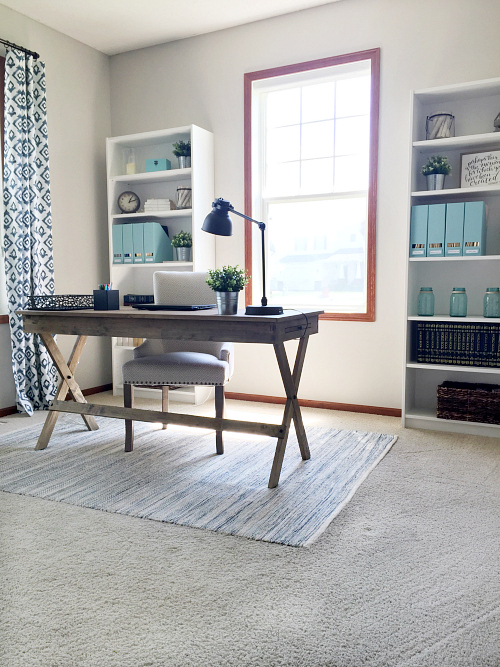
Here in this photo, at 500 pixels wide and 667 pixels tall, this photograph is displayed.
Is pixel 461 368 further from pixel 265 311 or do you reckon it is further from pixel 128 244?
pixel 128 244

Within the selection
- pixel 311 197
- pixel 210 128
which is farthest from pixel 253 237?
pixel 210 128

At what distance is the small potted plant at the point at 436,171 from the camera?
3.43 m

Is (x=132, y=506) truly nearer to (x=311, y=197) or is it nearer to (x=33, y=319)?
(x=33, y=319)

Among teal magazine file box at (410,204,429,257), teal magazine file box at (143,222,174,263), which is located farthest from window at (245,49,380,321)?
teal magazine file box at (143,222,174,263)

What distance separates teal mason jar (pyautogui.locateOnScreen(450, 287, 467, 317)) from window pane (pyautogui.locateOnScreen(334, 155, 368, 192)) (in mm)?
1051

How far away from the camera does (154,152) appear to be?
4645 mm

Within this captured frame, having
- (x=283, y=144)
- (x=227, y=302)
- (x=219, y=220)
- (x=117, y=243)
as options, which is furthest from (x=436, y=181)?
(x=117, y=243)

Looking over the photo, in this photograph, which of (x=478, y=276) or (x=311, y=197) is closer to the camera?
(x=478, y=276)

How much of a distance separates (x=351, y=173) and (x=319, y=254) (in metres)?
0.63

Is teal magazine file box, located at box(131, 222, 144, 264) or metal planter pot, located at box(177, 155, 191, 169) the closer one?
metal planter pot, located at box(177, 155, 191, 169)

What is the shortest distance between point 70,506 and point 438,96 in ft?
10.3

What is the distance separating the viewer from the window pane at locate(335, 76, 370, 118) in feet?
→ 12.9

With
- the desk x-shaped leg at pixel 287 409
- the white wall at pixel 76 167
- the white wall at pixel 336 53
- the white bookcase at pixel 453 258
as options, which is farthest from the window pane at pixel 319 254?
the white wall at pixel 76 167

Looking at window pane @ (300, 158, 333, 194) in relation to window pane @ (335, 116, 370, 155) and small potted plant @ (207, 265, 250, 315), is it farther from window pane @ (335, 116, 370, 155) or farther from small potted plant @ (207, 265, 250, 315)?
small potted plant @ (207, 265, 250, 315)
